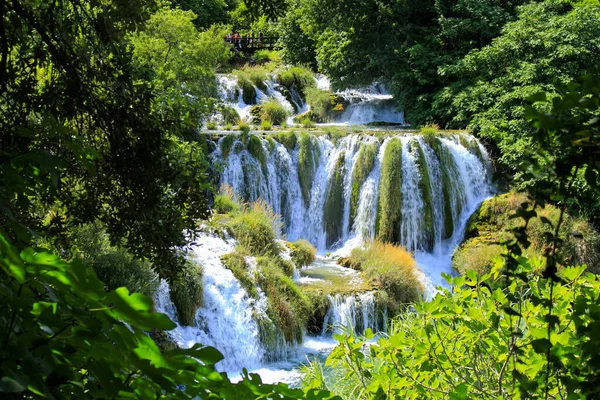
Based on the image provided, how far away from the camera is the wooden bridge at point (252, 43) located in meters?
30.9

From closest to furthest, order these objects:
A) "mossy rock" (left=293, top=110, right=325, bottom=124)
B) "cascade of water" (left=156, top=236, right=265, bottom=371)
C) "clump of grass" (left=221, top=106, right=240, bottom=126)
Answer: "cascade of water" (left=156, top=236, right=265, bottom=371) → "clump of grass" (left=221, top=106, right=240, bottom=126) → "mossy rock" (left=293, top=110, right=325, bottom=124)

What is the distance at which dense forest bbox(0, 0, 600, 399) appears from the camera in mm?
1127

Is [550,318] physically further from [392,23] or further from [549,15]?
[392,23]

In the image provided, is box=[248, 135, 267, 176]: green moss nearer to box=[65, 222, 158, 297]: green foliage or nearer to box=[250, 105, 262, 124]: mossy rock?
box=[250, 105, 262, 124]: mossy rock

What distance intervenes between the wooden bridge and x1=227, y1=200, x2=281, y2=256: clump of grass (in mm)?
20975

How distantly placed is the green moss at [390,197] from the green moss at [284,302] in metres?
4.94

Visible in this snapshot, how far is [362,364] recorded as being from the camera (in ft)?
8.73

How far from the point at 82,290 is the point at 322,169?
14307 mm

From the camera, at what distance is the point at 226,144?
1509cm

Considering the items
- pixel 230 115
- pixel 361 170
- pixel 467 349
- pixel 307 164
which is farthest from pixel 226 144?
pixel 467 349

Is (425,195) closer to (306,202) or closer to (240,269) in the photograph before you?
(306,202)

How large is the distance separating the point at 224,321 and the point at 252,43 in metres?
25.0

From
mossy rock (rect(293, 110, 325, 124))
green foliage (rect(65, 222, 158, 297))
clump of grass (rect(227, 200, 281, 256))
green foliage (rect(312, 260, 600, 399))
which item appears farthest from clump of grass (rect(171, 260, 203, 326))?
mossy rock (rect(293, 110, 325, 124))

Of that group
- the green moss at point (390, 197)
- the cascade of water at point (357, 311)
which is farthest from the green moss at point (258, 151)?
the cascade of water at point (357, 311)
